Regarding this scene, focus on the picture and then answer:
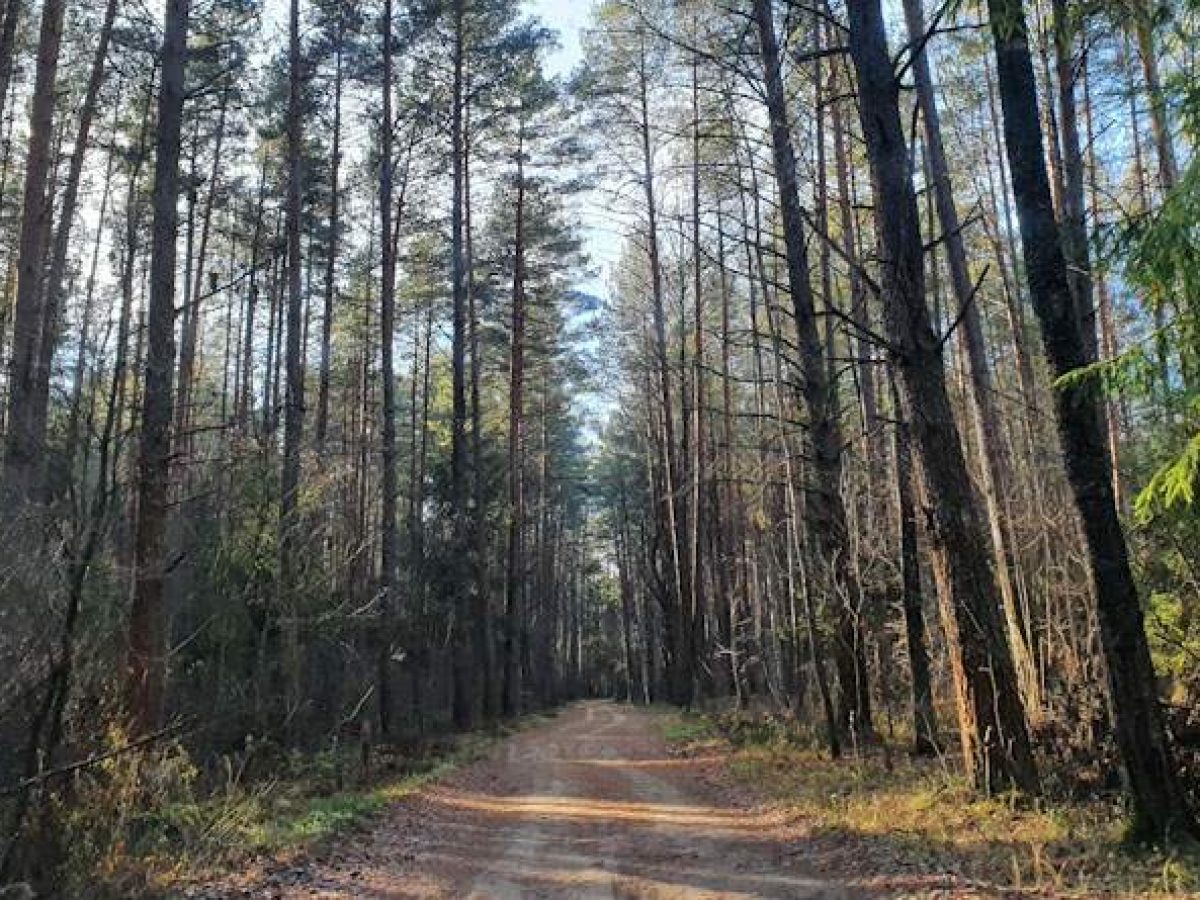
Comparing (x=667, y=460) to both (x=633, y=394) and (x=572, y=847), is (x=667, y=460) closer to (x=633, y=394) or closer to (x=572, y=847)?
(x=633, y=394)

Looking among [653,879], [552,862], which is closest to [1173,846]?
[653,879]

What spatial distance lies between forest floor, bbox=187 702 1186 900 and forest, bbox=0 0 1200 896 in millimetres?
668

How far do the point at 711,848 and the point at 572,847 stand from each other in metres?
1.15

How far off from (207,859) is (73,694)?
2.08m

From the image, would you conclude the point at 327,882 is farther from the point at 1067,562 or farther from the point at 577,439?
the point at 577,439

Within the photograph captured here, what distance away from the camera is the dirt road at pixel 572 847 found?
6.35 metres

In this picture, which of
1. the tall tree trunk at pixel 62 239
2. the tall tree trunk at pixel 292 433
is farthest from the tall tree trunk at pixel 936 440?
the tall tree trunk at pixel 62 239

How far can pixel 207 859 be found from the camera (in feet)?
22.3

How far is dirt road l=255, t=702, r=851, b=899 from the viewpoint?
20.8 feet

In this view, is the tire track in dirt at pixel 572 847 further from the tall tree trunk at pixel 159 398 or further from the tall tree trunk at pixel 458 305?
the tall tree trunk at pixel 458 305

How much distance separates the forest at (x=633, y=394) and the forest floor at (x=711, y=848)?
67 centimetres

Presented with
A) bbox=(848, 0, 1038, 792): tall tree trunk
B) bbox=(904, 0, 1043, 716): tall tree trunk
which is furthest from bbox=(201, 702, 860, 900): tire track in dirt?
bbox=(904, 0, 1043, 716): tall tree trunk

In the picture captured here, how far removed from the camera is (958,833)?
6.68 m

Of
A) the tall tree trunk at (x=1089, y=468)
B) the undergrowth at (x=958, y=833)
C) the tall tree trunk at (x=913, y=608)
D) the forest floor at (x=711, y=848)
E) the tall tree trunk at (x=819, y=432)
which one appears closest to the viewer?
the undergrowth at (x=958, y=833)
